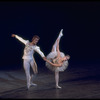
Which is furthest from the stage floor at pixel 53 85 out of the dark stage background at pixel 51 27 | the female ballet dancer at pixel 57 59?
the dark stage background at pixel 51 27

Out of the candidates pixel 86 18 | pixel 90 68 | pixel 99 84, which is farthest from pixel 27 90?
pixel 86 18

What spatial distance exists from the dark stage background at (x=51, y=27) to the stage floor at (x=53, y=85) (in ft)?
6.35

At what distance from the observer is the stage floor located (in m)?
7.57

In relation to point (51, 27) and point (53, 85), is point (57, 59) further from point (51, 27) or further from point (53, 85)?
point (51, 27)

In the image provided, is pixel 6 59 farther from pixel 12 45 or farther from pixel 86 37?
pixel 86 37

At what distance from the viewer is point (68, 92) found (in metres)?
7.86

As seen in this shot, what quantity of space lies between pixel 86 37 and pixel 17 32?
12.0 ft

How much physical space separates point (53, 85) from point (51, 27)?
21.4 ft

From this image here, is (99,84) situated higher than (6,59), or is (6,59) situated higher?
(6,59)

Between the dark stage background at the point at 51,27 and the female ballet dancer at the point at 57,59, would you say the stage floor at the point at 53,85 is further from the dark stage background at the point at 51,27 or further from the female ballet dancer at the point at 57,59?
the dark stage background at the point at 51,27

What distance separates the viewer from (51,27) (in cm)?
1509

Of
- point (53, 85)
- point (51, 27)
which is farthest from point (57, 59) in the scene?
point (51, 27)

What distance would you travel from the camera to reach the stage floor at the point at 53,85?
7574 millimetres

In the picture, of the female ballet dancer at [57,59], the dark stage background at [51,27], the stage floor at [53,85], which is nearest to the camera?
the stage floor at [53,85]
